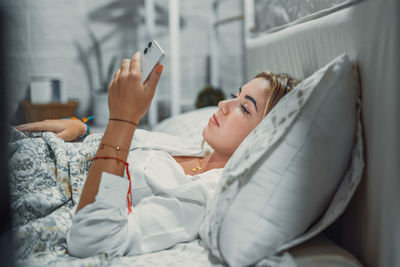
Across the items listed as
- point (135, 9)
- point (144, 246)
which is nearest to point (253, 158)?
point (144, 246)

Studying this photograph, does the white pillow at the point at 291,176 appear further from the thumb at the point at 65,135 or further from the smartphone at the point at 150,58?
the thumb at the point at 65,135

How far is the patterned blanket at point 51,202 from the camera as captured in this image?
697mm

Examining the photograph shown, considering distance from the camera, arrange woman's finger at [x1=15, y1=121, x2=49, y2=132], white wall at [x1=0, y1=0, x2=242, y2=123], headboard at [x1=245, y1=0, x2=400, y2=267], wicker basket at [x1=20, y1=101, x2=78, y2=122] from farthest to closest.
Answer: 1. white wall at [x1=0, y1=0, x2=242, y2=123]
2. wicker basket at [x1=20, y1=101, x2=78, y2=122]
3. woman's finger at [x1=15, y1=121, x2=49, y2=132]
4. headboard at [x1=245, y1=0, x2=400, y2=267]

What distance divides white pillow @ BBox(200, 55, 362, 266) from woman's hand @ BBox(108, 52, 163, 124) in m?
0.23

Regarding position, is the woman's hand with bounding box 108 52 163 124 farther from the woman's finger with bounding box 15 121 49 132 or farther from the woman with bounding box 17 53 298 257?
the woman's finger with bounding box 15 121 49 132

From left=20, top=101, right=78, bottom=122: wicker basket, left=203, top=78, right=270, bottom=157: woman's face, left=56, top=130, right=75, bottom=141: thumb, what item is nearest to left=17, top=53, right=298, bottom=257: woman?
left=203, top=78, right=270, bottom=157: woman's face

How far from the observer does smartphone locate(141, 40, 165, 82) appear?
→ 28.4 inches

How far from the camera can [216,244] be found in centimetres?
68

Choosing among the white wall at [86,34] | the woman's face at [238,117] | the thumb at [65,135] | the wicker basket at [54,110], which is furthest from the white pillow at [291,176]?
the white wall at [86,34]

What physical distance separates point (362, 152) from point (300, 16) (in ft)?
1.86

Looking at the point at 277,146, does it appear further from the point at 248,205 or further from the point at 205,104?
the point at 205,104

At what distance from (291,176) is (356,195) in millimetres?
164

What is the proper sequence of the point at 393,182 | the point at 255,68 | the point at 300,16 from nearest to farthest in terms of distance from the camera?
the point at 393,182 < the point at 300,16 < the point at 255,68

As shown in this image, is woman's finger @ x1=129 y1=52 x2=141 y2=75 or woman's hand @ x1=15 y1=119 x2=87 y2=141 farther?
woman's hand @ x1=15 y1=119 x2=87 y2=141
